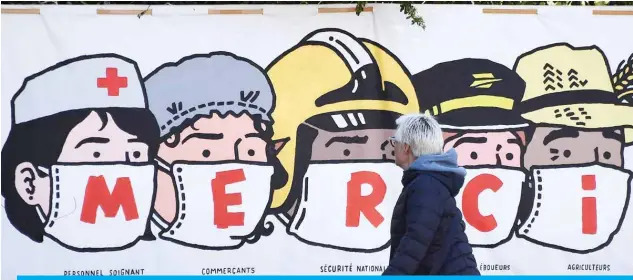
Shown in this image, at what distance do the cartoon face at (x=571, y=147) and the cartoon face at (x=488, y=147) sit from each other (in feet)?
0.30

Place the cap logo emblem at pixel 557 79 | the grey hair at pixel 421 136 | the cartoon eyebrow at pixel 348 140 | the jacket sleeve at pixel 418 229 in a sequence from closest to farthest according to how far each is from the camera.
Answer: the jacket sleeve at pixel 418 229 < the grey hair at pixel 421 136 < the cartoon eyebrow at pixel 348 140 < the cap logo emblem at pixel 557 79

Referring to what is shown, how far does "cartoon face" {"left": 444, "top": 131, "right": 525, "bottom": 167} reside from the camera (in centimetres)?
575

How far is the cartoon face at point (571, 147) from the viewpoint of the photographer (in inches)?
227

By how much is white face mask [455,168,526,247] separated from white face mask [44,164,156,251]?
6.49 feet

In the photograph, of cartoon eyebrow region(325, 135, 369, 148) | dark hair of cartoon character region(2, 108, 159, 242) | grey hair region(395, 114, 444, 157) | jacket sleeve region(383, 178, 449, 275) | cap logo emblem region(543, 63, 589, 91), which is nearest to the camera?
jacket sleeve region(383, 178, 449, 275)

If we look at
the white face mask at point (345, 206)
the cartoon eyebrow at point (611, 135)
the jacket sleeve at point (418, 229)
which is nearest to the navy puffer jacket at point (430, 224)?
the jacket sleeve at point (418, 229)

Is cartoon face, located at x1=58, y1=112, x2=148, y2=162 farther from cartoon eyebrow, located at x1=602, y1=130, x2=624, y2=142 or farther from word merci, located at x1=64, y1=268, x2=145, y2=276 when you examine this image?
cartoon eyebrow, located at x1=602, y1=130, x2=624, y2=142

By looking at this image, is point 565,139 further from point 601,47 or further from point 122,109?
point 122,109

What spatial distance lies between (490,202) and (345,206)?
3.01 ft

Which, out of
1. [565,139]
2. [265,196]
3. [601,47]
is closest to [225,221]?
[265,196]

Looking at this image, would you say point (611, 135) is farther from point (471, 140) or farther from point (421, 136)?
point (421, 136)

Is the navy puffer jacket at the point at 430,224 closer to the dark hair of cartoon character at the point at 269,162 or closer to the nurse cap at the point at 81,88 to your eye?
the dark hair of cartoon character at the point at 269,162

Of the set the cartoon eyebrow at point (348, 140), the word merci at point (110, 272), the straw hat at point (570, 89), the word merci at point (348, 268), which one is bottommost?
the word merci at point (348, 268)

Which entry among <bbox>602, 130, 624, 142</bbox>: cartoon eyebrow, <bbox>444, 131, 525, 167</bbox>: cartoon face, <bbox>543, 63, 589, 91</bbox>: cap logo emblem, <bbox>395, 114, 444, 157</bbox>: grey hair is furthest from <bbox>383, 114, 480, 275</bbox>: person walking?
<bbox>602, 130, 624, 142</bbox>: cartoon eyebrow
